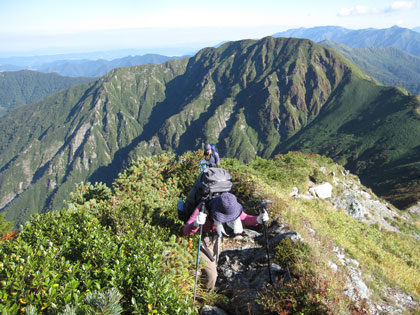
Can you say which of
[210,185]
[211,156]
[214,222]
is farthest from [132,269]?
[211,156]

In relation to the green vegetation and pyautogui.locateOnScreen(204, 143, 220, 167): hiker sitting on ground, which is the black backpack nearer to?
the green vegetation

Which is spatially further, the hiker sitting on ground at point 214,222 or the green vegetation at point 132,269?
the hiker sitting on ground at point 214,222

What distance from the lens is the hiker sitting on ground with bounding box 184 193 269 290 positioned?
252 inches

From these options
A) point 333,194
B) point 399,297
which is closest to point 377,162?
point 333,194

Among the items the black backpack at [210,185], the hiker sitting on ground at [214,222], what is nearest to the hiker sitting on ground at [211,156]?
the black backpack at [210,185]

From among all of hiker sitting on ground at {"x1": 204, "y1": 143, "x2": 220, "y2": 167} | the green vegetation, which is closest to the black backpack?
the green vegetation

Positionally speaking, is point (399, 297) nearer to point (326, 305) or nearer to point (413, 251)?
point (326, 305)

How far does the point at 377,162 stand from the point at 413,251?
196 metres

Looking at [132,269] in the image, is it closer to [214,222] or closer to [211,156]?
[214,222]

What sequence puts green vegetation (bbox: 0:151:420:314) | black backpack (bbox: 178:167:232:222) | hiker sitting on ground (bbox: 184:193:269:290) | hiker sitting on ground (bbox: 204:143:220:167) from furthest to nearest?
1. hiker sitting on ground (bbox: 204:143:220:167)
2. black backpack (bbox: 178:167:232:222)
3. hiker sitting on ground (bbox: 184:193:269:290)
4. green vegetation (bbox: 0:151:420:314)

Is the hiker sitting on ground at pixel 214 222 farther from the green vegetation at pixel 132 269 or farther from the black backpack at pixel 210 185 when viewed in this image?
the green vegetation at pixel 132 269

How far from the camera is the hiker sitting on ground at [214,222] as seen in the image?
252 inches

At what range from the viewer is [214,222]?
669cm

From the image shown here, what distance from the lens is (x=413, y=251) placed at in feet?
58.3
